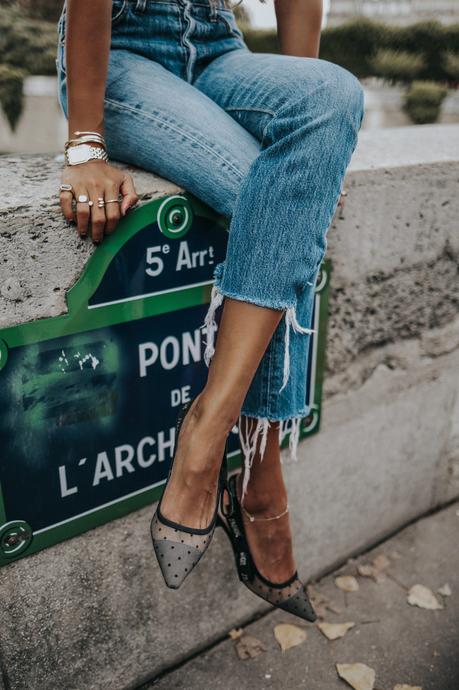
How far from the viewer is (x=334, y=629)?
213 centimetres

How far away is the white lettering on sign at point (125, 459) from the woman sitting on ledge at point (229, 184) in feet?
0.68

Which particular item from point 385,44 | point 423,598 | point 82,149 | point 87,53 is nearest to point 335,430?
point 423,598

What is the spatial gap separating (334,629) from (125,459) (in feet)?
3.40

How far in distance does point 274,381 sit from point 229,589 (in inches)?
36.5

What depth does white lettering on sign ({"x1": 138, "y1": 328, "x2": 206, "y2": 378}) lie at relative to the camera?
5.11ft

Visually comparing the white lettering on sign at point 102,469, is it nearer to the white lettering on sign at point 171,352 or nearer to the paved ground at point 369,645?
the white lettering on sign at point 171,352

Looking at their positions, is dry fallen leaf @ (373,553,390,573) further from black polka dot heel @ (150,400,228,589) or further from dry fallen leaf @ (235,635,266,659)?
black polka dot heel @ (150,400,228,589)

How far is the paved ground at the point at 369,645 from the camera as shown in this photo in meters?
1.94

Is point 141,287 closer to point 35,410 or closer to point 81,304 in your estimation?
point 81,304

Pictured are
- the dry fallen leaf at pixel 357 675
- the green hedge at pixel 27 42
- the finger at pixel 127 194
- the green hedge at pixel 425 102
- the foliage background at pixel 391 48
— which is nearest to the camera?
the finger at pixel 127 194

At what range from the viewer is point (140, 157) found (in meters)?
1.54

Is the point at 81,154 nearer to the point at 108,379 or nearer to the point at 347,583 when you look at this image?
the point at 108,379

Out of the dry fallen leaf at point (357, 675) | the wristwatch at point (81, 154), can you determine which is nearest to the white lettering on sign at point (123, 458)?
the wristwatch at point (81, 154)

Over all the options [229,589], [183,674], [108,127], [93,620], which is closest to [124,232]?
[108,127]
